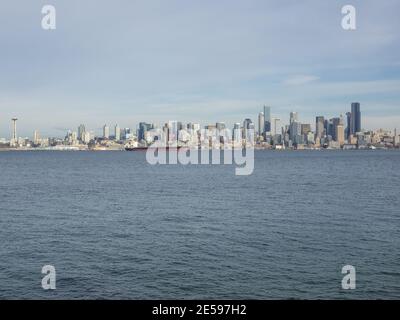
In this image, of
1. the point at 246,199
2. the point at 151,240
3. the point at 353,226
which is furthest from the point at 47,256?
the point at 246,199

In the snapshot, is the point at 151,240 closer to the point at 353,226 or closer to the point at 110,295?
the point at 110,295

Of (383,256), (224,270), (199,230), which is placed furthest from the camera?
(199,230)

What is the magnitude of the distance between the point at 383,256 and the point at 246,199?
34.5 metres

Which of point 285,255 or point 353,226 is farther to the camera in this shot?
point 353,226

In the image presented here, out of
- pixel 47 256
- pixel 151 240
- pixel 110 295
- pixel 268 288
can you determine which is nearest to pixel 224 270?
pixel 268 288

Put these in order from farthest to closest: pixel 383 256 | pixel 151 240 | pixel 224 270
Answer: pixel 151 240
pixel 383 256
pixel 224 270

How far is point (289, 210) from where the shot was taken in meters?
53.7

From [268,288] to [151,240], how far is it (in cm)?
1419

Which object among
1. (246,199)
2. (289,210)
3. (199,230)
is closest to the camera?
(199,230)

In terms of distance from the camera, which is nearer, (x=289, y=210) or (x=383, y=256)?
(x=383, y=256)

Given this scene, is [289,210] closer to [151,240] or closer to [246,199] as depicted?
[246,199]
